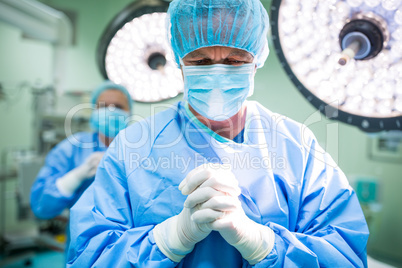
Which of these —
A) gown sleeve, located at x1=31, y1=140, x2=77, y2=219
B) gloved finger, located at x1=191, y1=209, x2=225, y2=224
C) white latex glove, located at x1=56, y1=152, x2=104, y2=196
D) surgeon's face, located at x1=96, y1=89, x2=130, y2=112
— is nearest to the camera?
gloved finger, located at x1=191, y1=209, x2=225, y2=224

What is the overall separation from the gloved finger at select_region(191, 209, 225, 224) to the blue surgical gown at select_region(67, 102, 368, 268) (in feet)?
0.47

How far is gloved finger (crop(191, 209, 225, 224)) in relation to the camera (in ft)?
2.24

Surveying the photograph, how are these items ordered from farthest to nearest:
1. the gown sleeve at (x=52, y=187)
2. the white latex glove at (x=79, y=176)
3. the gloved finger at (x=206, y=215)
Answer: the gown sleeve at (x=52, y=187)
the white latex glove at (x=79, y=176)
the gloved finger at (x=206, y=215)

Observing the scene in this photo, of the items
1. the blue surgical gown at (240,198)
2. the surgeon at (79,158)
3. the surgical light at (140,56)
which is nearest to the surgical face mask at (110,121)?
the surgeon at (79,158)

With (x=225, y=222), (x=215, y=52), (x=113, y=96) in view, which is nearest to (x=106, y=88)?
(x=113, y=96)

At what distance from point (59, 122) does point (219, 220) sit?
3.04m

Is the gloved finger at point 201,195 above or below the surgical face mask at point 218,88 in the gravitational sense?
below

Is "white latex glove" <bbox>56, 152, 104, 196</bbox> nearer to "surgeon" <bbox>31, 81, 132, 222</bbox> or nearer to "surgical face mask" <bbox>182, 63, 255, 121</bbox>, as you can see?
"surgeon" <bbox>31, 81, 132, 222</bbox>

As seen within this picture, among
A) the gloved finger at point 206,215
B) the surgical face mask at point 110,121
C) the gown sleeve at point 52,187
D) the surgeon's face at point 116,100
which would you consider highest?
the surgeon's face at point 116,100

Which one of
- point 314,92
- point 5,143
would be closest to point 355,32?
point 314,92

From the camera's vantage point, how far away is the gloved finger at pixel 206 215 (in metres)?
0.68

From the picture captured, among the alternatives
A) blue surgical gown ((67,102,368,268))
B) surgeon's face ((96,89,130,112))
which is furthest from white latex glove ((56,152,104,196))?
blue surgical gown ((67,102,368,268))

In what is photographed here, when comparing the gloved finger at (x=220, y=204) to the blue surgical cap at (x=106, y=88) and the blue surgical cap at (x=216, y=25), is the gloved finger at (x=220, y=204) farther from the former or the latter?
the blue surgical cap at (x=106, y=88)

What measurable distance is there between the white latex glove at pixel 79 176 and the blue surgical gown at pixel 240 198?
0.70m
